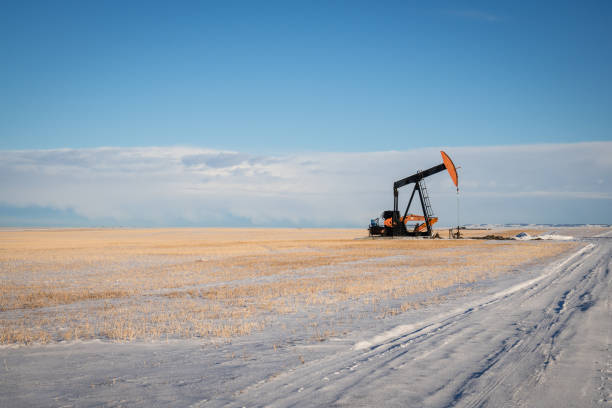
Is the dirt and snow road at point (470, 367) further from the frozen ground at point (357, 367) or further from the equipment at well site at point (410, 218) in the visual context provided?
the equipment at well site at point (410, 218)

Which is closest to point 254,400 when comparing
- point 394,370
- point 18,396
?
point 394,370

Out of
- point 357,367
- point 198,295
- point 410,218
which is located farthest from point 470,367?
point 410,218

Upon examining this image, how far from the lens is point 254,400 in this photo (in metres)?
5.47

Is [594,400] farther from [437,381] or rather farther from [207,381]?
[207,381]

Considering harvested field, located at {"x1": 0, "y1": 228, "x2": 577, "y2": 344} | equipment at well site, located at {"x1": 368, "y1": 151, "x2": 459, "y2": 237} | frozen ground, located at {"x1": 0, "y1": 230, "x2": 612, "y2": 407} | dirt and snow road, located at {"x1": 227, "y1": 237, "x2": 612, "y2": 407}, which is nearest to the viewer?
dirt and snow road, located at {"x1": 227, "y1": 237, "x2": 612, "y2": 407}

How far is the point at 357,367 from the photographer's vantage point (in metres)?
6.69

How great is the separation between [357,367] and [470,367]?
1695 mm

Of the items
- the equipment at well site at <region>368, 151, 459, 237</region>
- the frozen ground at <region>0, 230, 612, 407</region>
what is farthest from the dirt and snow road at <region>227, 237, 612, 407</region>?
the equipment at well site at <region>368, 151, 459, 237</region>

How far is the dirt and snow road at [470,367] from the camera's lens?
5430mm

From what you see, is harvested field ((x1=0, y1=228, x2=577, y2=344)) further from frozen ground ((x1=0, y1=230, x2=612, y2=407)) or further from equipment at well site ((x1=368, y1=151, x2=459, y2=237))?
equipment at well site ((x1=368, y1=151, x2=459, y2=237))

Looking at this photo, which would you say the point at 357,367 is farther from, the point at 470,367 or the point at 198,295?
the point at 198,295

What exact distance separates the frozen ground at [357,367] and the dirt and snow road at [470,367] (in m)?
0.02

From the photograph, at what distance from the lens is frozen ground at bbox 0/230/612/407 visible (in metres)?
5.57

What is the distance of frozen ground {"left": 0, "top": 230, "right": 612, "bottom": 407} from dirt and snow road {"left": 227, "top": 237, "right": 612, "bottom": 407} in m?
0.02
